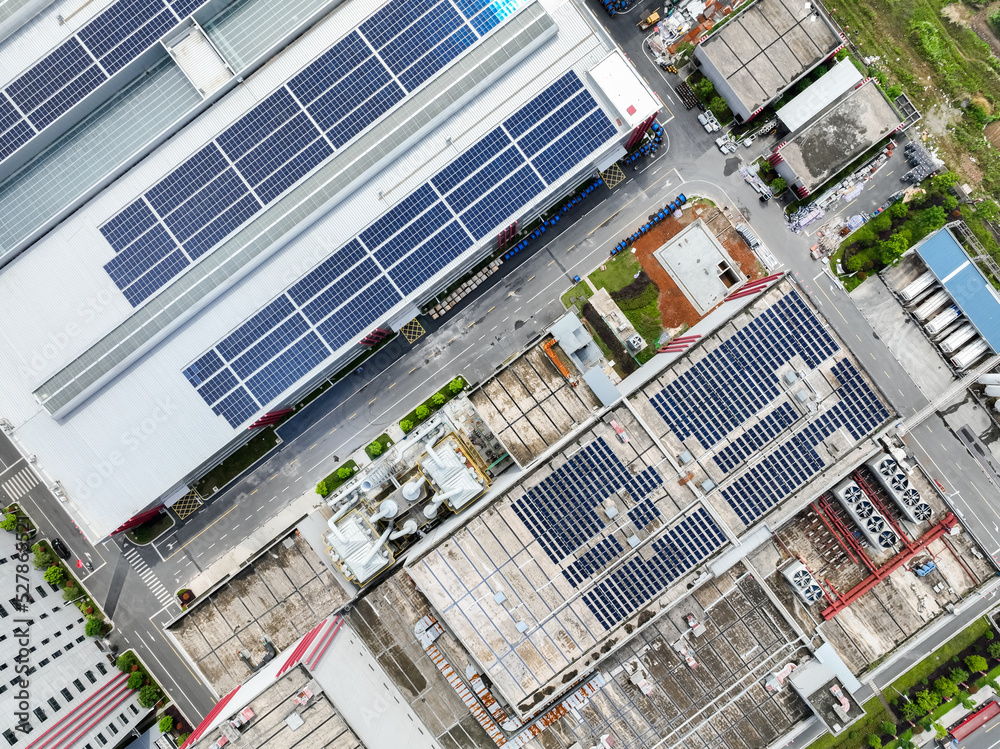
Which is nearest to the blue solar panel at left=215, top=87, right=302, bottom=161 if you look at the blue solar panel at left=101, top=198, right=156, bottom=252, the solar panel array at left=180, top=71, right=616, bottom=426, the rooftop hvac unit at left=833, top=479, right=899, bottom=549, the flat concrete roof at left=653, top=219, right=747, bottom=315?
the solar panel array at left=180, top=71, right=616, bottom=426

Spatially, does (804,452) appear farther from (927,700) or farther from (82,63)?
(82,63)

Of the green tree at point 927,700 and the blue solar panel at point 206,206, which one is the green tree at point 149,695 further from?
the green tree at point 927,700

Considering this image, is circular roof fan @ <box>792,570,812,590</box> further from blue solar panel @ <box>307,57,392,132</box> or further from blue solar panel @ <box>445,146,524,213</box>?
blue solar panel @ <box>307,57,392,132</box>

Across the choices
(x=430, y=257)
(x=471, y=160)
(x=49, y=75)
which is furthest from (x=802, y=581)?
(x=49, y=75)

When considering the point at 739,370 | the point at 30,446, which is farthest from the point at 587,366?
the point at 30,446

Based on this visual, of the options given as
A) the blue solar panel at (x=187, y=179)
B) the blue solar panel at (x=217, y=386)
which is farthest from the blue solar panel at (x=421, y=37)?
the blue solar panel at (x=217, y=386)
